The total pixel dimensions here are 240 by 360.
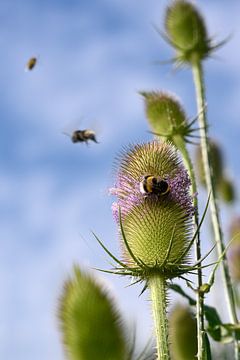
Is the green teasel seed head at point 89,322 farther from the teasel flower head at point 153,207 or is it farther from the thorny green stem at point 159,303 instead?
the thorny green stem at point 159,303

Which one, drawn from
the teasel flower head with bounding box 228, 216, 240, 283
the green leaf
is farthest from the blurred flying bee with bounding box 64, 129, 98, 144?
the teasel flower head with bounding box 228, 216, 240, 283

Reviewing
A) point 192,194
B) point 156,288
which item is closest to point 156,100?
point 192,194

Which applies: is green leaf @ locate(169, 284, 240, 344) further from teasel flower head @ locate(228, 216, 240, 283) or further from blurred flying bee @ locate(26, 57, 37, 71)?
teasel flower head @ locate(228, 216, 240, 283)

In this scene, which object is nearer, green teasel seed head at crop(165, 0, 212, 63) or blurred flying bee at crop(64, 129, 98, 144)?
blurred flying bee at crop(64, 129, 98, 144)

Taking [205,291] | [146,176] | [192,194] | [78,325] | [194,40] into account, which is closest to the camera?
[205,291]

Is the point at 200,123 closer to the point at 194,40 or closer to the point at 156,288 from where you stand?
the point at 194,40

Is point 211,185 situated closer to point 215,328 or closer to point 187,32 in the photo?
point 215,328
